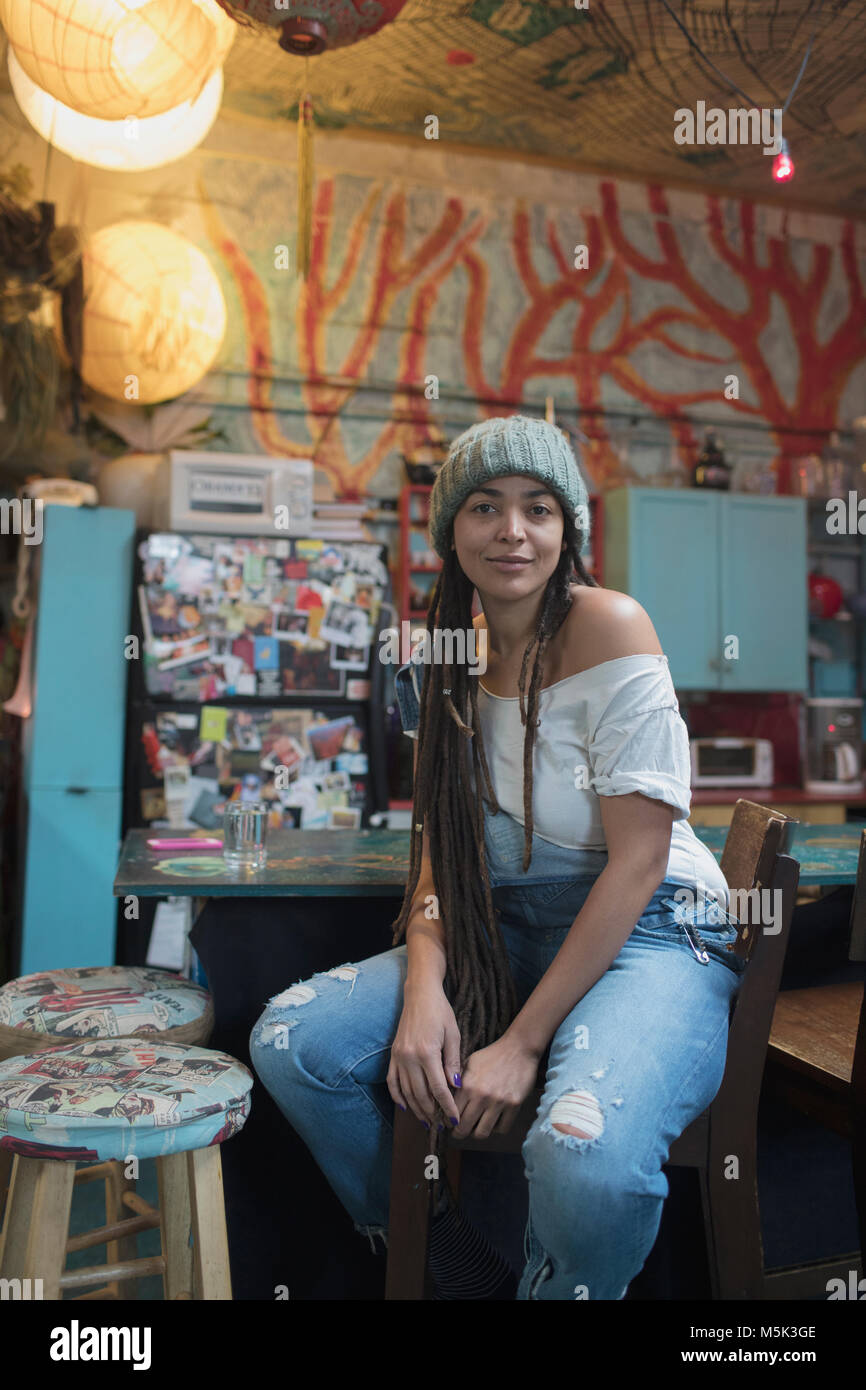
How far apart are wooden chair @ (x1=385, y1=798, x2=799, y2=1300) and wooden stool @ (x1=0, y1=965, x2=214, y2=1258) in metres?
0.41

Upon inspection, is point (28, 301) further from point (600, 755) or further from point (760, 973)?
point (760, 973)

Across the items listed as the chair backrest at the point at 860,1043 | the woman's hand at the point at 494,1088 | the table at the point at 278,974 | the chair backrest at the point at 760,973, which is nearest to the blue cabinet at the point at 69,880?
the table at the point at 278,974

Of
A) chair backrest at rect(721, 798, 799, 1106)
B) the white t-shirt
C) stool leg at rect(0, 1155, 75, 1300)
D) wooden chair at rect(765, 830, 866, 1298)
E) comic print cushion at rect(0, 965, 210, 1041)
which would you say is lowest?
stool leg at rect(0, 1155, 75, 1300)

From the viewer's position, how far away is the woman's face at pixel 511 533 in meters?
→ 1.59

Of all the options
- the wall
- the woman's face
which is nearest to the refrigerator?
the wall

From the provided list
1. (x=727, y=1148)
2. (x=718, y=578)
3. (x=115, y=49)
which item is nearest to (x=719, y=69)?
(x=718, y=578)

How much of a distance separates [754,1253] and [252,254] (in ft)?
13.9

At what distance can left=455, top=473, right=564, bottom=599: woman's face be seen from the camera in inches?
62.6

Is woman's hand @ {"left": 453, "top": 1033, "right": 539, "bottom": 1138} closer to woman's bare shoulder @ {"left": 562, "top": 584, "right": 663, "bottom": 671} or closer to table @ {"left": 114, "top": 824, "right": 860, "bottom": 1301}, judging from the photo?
table @ {"left": 114, "top": 824, "right": 860, "bottom": 1301}

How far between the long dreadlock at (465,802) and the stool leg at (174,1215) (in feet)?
1.52

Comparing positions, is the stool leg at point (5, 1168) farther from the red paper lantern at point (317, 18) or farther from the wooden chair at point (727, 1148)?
the red paper lantern at point (317, 18)

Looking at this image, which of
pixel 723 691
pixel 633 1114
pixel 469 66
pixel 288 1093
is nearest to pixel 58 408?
pixel 469 66

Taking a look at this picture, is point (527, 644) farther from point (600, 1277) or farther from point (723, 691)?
point (723, 691)
